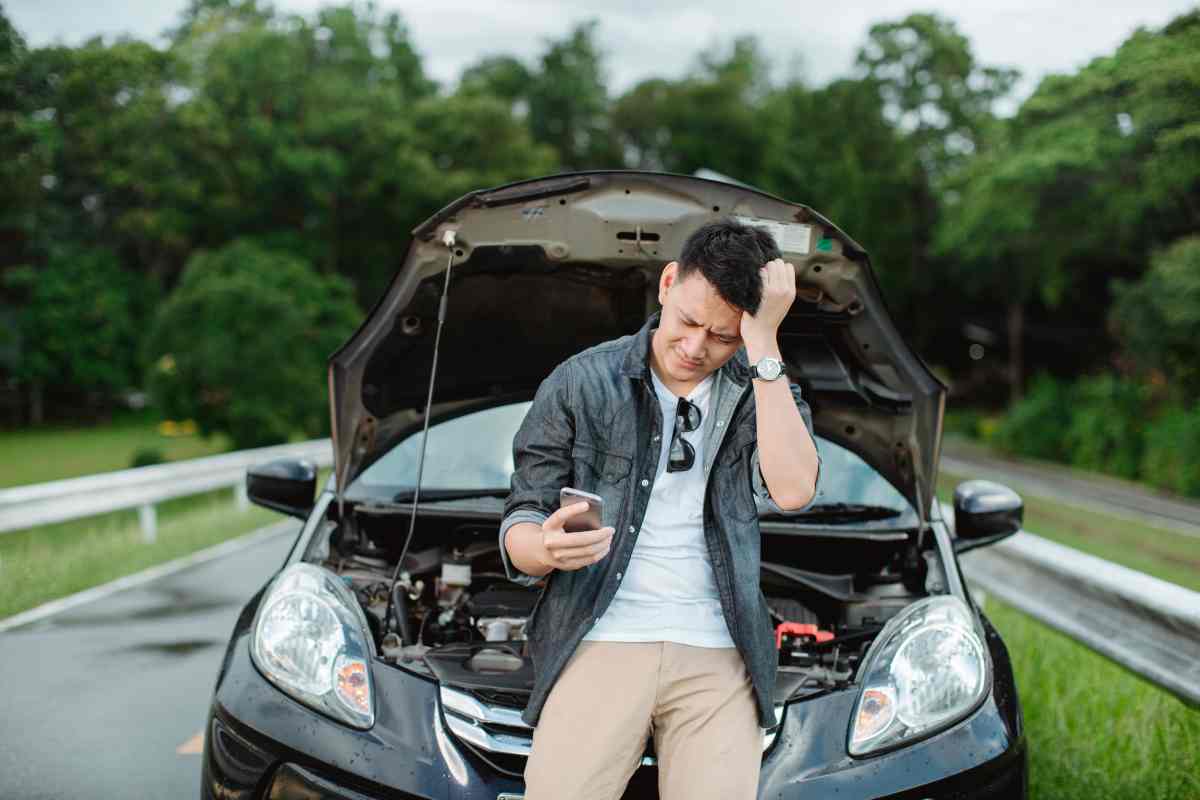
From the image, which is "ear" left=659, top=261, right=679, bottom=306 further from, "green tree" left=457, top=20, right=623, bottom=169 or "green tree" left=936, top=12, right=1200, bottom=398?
"green tree" left=457, top=20, right=623, bottom=169

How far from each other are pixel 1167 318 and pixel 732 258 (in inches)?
974

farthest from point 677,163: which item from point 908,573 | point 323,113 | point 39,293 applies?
point 908,573

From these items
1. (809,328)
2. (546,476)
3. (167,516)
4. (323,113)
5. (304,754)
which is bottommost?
(167,516)

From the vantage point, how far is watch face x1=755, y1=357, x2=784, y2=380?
2279 millimetres

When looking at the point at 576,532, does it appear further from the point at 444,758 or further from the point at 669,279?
the point at 444,758

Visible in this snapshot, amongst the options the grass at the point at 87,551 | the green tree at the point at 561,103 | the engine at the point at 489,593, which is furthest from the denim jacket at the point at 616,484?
the green tree at the point at 561,103

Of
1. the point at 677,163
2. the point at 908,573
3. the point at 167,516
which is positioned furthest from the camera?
the point at 677,163

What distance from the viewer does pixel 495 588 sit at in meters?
3.87

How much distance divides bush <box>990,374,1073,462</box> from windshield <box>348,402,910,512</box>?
30663mm

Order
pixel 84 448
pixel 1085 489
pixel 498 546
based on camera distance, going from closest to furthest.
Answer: pixel 498 546
pixel 1085 489
pixel 84 448

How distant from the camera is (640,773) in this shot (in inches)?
101

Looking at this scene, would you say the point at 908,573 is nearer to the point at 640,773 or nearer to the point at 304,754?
the point at 640,773

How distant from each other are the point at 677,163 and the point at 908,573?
53834mm

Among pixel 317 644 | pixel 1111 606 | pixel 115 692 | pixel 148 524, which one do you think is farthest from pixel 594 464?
pixel 148 524
